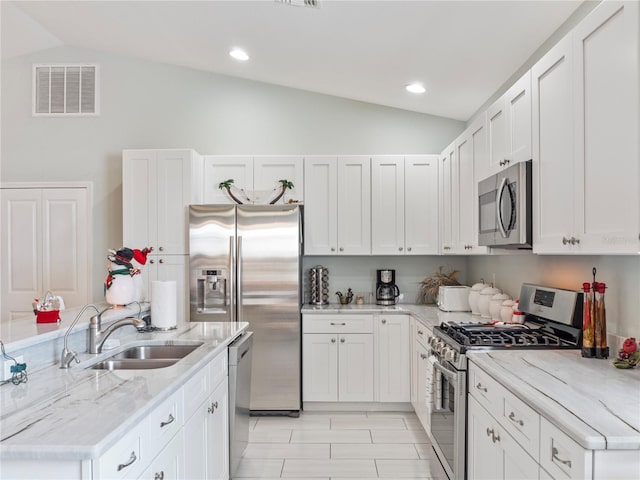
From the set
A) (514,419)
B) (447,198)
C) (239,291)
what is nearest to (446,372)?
(514,419)

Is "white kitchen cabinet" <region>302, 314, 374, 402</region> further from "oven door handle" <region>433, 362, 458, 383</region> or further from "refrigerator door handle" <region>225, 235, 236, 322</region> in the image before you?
"oven door handle" <region>433, 362, 458, 383</region>

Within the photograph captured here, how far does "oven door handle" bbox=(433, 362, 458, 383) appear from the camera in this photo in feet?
7.95

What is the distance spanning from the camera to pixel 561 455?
54.6 inches

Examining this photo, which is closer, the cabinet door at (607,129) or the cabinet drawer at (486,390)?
the cabinet door at (607,129)

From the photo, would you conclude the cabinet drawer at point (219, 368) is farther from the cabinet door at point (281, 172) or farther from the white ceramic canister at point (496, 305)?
the cabinet door at point (281, 172)

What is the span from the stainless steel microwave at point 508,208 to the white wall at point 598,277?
360mm

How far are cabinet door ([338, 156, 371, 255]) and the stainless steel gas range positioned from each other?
1.59 meters

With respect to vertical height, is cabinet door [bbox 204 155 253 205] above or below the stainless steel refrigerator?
above

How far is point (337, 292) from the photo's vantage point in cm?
471

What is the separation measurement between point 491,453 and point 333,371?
2.24m

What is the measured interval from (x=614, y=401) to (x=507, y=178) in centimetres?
131

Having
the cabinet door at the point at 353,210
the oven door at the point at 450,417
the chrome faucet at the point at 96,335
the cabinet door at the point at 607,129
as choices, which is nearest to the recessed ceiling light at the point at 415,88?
the cabinet door at the point at 353,210

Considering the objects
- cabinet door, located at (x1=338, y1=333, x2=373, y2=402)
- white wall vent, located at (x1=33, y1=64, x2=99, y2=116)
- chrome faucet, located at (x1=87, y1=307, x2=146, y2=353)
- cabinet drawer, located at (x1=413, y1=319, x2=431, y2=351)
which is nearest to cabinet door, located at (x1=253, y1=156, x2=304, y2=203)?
cabinet door, located at (x1=338, y1=333, x2=373, y2=402)

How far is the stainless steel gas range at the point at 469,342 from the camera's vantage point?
7.79ft
